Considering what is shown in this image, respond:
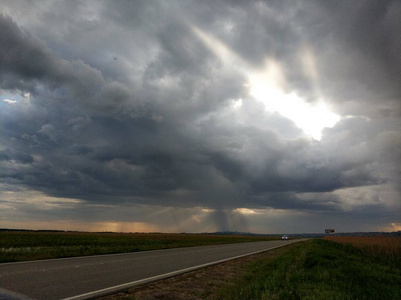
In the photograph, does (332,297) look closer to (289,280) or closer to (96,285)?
(289,280)

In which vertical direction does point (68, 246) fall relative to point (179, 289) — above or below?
above

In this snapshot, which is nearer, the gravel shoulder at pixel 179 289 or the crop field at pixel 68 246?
the gravel shoulder at pixel 179 289

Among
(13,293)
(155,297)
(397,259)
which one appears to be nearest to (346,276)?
(155,297)

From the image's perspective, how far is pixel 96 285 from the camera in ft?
28.8

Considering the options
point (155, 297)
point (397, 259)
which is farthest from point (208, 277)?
point (397, 259)

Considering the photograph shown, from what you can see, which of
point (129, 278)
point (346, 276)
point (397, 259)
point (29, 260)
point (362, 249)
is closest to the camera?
point (129, 278)

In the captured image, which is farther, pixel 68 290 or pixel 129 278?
pixel 129 278

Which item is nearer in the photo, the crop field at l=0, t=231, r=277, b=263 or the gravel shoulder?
the gravel shoulder

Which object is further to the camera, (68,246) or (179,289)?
(68,246)

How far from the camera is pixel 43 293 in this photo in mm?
7379

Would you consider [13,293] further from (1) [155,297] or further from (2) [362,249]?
(2) [362,249]

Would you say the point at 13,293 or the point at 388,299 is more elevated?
the point at 13,293

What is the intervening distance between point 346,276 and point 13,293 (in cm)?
1148

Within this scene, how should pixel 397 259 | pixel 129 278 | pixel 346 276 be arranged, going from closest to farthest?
pixel 129 278, pixel 346 276, pixel 397 259
